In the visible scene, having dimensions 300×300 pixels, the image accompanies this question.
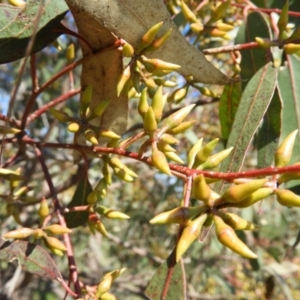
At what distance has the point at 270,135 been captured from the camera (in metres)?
1.30

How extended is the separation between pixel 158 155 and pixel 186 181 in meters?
0.06

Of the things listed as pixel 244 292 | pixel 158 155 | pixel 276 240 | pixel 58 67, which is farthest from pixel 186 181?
pixel 244 292

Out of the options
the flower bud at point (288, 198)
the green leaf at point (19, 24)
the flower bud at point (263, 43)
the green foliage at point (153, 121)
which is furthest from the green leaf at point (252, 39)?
the flower bud at point (288, 198)

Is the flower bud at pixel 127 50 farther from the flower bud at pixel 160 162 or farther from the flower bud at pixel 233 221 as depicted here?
the flower bud at pixel 233 221

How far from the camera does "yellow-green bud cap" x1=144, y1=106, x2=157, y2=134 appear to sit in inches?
32.3

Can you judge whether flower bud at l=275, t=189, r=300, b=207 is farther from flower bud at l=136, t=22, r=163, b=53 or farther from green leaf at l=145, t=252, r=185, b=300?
flower bud at l=136, t=22, r=163, b=53

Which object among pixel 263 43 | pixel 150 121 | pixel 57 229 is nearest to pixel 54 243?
pixel 57 229

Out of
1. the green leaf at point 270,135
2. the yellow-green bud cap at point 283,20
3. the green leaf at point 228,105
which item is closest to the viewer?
the yellow-green bud cap at point 283,20

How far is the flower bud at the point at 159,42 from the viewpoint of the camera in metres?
0.89

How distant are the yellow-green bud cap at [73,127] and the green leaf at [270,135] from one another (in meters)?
0.50

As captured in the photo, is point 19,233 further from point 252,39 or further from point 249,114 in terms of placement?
point 252,39

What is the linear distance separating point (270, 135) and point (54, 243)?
2.03 feet

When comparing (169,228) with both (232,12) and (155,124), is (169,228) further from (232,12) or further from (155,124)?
(155,124)

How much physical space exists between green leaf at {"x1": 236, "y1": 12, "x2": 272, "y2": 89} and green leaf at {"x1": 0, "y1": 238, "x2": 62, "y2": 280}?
0.65 m
